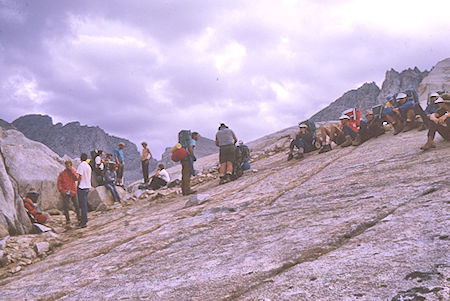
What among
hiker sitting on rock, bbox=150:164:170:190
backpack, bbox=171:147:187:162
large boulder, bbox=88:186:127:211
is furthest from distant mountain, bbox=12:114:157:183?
backpack, bbox=171:147:187:162

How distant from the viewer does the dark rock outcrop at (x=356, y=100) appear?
94.9m

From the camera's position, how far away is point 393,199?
14.7 ft

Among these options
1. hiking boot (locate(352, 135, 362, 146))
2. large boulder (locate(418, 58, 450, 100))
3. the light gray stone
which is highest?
large boulder (locate(418, 58, 450, 100))

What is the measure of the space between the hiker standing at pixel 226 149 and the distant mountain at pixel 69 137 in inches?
5316

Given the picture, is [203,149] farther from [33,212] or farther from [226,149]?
[33,212]

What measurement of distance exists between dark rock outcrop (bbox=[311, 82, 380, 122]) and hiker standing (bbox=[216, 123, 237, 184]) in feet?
281

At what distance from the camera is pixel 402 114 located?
431 inches

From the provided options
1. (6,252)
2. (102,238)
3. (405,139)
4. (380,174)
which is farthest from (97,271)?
(405,139)

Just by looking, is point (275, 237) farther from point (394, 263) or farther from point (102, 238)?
point (102, 238)

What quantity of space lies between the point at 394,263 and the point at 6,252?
7.70 metres

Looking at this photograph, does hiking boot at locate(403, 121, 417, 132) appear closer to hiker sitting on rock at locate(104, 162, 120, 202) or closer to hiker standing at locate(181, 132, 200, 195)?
hiker standing at locate(181, 132, 200, 195)

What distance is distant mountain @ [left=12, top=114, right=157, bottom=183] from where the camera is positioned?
5817 inches

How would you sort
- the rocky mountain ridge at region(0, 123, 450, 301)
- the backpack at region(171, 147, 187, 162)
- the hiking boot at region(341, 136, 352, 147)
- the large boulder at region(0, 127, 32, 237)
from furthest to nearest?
the hiking boot at region(341, 136, 352, 147) < the backpack at region(171, 147, 187, 162) < the large boulder at region(0, 127, 32, 237) < the rocky mountain ridge at region(0, 123, 450, 301)

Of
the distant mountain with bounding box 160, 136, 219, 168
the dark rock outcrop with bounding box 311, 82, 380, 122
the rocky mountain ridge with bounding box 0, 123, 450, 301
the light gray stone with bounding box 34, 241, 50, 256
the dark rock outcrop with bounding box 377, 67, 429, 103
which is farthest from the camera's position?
the dark rock outcrop with bounding box 311, 82, 380, 122
